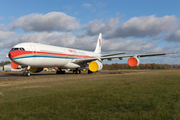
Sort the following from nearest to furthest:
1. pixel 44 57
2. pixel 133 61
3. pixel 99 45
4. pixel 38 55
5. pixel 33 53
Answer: pixel 33 53
pixel 38 55
pixel 44 57
pixel 133 61
pixel 99 45

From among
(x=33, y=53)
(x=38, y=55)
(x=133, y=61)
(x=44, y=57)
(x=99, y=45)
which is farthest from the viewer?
(x=99, y=45)

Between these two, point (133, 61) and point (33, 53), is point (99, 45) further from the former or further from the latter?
point (33, 53)

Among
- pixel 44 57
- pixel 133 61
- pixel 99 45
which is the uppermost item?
pixel 99 45

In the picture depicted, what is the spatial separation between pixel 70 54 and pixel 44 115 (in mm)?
20811

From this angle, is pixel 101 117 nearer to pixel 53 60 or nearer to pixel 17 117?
pixel 17 117

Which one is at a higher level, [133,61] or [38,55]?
[38,55]

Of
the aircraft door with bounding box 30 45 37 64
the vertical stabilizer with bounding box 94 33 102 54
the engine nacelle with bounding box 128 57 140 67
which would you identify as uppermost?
the vertical stabilizer with bounding box 94 33 102 54

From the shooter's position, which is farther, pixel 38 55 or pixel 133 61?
pixel 133 61

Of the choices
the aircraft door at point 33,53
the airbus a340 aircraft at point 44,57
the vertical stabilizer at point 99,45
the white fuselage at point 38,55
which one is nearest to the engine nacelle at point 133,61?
the airbus a340 aircraft at point 44,57

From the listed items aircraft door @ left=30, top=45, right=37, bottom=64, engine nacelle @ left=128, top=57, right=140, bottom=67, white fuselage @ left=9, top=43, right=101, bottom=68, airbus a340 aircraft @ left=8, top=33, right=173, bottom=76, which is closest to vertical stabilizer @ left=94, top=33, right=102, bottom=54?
airbus a340 aircraft @ left=8, top=33, right=173, bottom=76

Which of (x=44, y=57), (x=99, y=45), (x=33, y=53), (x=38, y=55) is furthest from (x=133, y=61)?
(x=33, y=53)

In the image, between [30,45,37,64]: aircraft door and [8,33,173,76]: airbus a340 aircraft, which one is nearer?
[8,33,173,76]: airbus a340 aircraft

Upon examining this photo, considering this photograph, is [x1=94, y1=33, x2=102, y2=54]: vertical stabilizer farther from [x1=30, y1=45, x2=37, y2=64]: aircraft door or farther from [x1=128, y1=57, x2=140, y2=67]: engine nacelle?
[x1=30, y1=45, x2=37, y2=64]: aircraft door

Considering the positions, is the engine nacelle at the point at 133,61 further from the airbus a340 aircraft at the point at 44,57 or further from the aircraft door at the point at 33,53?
the aircraft door at the point at 33,53
